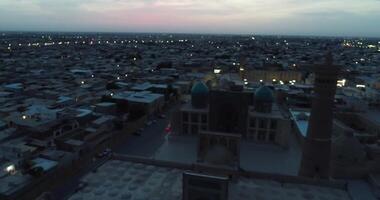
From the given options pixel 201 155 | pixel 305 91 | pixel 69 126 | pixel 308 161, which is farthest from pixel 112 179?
pixel 305 91

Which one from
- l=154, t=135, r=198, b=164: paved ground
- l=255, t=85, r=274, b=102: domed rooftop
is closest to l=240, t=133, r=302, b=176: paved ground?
l=154, t=135, r=198, b=164: paved ground

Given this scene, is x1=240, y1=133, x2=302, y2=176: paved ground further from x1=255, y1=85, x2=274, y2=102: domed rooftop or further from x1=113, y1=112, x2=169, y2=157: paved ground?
x1=113, y1=112, x2=169, y2=157: paved ground

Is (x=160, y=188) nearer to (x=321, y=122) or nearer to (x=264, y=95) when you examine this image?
(x=321, y=122)

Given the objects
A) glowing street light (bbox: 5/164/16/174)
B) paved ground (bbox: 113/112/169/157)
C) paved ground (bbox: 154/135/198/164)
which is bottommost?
paved ground (bbox: 113/112/169/157)

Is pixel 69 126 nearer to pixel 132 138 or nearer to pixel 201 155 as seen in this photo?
pixel 132 138

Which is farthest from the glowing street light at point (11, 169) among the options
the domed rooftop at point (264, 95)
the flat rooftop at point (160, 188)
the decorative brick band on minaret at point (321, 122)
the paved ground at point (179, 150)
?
the domed rooftop at point (264, 95)

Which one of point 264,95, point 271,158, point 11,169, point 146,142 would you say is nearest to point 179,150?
point 146,142

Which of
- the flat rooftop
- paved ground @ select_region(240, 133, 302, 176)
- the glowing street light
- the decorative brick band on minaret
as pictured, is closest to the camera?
the flat rooftop

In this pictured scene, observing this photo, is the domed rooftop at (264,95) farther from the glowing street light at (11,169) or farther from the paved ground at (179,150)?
the glowing street light at (11,169)

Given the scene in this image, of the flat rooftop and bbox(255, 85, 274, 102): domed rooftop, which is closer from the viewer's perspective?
the flat rooftop
